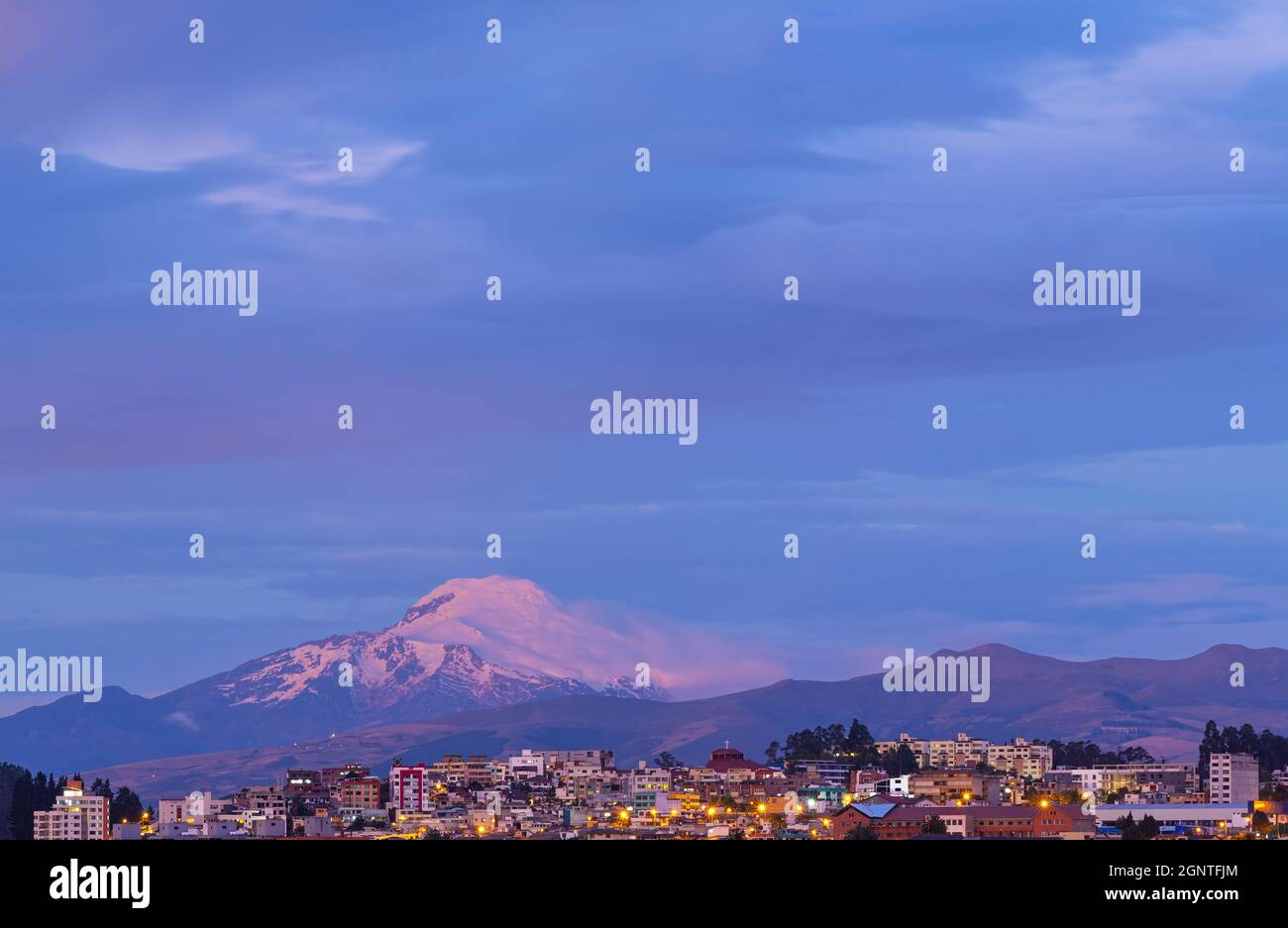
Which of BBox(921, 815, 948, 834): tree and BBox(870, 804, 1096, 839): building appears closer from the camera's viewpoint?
BBox(921, 815, 948, 834): tree

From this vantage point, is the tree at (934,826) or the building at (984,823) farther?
the building at (984,823)

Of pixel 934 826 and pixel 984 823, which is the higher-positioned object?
pixel 934 826

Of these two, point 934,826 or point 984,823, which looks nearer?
point 934,826
